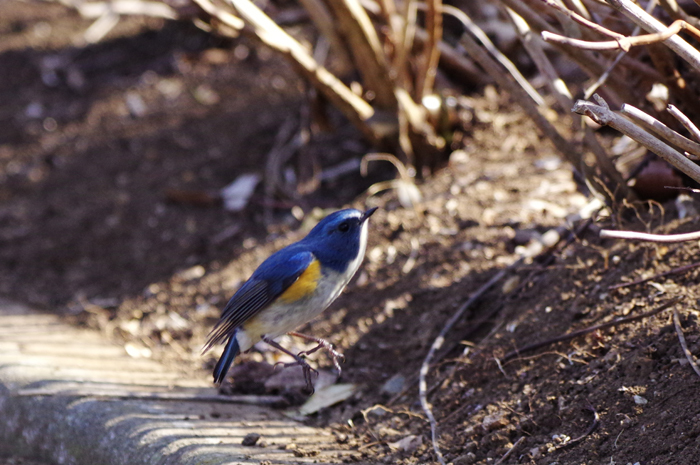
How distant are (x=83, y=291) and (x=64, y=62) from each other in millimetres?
3758

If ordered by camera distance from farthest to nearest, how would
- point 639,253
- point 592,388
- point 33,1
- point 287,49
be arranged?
point 33,1
point 287,49
point 639,253
point 592,388

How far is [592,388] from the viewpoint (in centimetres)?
251

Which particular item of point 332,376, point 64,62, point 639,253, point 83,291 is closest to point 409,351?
point 332,376

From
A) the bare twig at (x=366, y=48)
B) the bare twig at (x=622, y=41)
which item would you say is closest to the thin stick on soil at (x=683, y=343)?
the bare twig at (x=622, y=41)

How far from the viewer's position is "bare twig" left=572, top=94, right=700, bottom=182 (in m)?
2.00

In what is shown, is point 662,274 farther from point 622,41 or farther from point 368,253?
point 368,253

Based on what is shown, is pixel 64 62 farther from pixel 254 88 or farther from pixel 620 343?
pixel 620 343

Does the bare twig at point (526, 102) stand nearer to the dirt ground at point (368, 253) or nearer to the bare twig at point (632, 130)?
the dirt ground at point (368, 253)

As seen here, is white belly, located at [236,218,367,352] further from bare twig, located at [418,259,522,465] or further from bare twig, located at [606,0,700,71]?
bare twig, located at [606,0,700,71]

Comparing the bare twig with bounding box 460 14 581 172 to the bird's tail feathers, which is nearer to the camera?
the bird's tail feathers

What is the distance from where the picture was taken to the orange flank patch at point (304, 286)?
2.86 m

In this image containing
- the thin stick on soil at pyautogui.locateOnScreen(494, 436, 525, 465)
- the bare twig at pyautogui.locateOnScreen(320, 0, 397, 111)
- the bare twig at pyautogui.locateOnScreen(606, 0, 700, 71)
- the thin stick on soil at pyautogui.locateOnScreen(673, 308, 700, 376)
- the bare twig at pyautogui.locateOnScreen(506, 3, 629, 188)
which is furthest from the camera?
the bare twig at pyautogui.locateOnScreen(320, 0, 397, 111)

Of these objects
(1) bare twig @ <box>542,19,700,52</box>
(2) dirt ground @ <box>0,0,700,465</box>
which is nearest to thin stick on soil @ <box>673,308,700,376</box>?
(2) dirt ground @ <box>0,0,700,465</box>

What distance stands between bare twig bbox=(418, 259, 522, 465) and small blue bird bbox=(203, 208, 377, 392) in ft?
1.28
